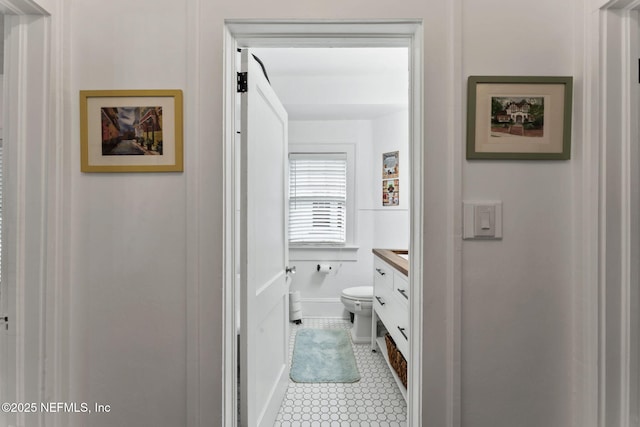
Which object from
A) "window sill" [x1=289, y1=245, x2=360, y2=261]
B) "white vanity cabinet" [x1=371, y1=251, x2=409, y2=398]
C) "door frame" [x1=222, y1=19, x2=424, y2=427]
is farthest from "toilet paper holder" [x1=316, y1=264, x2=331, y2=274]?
"door frame" [x1=222, y1=19, x2=424, y2=427]

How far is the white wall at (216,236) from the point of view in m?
1.10

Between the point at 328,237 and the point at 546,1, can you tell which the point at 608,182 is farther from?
the point at 328,237

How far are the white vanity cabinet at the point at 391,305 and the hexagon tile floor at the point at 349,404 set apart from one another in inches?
4.8

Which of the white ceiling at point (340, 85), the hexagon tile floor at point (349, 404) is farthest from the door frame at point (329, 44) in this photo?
the white ceiling at point (340, 85)

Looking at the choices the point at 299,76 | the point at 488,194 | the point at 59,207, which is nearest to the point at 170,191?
the point at 59,207

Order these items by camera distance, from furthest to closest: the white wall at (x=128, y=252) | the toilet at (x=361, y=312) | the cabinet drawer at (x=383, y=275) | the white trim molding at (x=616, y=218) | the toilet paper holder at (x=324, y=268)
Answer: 1. the toilet paper holder at (x=324, y=268)
2. the toilet at (x=361, y=312)
3. the cabinet drawer at (x=383, y=275)
4. the white wall at (x=128, y=252)
5. the white trim molding at (x=616, y=218)

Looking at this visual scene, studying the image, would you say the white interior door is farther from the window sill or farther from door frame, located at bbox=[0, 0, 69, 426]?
the window sill

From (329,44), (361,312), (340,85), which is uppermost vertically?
(340,85)

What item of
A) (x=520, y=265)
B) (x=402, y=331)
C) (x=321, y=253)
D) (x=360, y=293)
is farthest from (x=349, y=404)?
(x=321, y=253)

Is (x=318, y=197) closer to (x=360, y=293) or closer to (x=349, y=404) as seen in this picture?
(x=360, y=293)

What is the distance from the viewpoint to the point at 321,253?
3666 millimetres

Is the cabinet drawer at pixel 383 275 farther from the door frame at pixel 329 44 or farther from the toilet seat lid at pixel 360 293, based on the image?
the door frame at pixel 329 44

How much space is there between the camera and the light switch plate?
1.10 metres

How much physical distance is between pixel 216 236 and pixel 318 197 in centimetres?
259
